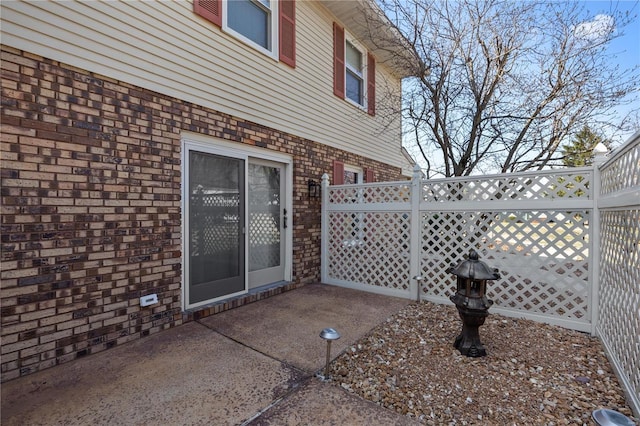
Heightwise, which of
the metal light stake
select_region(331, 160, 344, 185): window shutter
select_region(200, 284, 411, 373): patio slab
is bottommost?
select_region(200, 284, 411, 373): patio slab

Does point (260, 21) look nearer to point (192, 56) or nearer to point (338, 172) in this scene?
point (192, 56)

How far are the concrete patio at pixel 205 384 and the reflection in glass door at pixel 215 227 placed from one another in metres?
0.56

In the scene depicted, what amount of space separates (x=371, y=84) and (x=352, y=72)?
69 cm

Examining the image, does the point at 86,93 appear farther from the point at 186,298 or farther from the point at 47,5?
the point at 186,298

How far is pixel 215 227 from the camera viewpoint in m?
3.89

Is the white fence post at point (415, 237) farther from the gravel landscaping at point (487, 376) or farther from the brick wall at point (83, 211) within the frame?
the brick wall at point (83, 211)

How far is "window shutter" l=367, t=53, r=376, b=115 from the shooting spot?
7.17 m

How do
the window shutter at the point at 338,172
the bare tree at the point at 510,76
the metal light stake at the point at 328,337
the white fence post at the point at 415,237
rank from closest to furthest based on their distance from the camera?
1. the metal light stake at the point at 328,337
2. the white fence post at the point at 415,237
3. the bare tree at the point at 510,76
4. the window shutter at the point at 338,172

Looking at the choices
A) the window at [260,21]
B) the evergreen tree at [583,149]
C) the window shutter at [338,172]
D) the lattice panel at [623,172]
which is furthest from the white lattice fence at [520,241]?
the evergreen tree at [583,149]

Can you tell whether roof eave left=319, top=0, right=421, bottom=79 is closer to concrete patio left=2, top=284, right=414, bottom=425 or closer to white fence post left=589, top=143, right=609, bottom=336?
white fence post left=589, top=143, right=609, bottom=336

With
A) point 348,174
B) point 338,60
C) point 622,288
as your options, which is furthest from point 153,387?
point 338,60

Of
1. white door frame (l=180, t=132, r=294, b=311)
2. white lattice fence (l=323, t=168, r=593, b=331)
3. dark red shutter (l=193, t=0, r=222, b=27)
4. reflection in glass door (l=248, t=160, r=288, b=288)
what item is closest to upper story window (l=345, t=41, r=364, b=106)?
white lattice fence (l=323, t=168, r=593, b=331)

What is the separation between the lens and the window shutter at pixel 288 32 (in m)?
4.86

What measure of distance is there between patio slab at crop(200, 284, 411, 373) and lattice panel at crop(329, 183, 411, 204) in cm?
150
